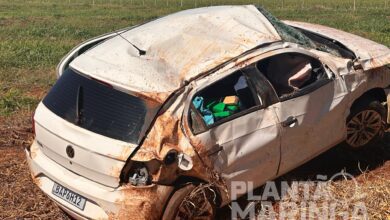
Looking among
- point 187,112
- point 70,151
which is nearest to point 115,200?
point 70,151

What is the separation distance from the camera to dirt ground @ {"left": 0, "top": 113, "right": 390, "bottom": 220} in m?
5.20

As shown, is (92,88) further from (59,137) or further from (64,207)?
(64,207)

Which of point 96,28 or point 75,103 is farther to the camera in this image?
point 96,28

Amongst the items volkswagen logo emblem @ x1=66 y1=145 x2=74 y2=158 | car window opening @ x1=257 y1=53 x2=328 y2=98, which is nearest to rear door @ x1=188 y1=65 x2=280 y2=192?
car window opening @ x1=257 y1=53 x2=328 y2=98

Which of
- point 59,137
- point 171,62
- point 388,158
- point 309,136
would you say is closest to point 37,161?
point 59,137

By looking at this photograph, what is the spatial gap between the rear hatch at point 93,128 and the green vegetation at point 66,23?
14.8ft

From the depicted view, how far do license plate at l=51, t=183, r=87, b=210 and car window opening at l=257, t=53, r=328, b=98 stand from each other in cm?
226

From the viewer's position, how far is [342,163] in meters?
6.34

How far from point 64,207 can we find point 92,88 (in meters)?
1.10

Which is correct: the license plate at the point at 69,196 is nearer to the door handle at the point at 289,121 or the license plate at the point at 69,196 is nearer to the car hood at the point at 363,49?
the door handle at the point at 289,121

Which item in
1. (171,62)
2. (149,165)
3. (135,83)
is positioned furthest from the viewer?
(171,62)

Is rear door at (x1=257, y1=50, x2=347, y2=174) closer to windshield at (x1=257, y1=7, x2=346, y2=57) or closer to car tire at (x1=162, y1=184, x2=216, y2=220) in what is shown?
windshield at (x1=257, y1=7, x2=346, y2=57)

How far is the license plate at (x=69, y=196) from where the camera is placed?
454cm

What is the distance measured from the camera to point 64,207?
4699 mm
